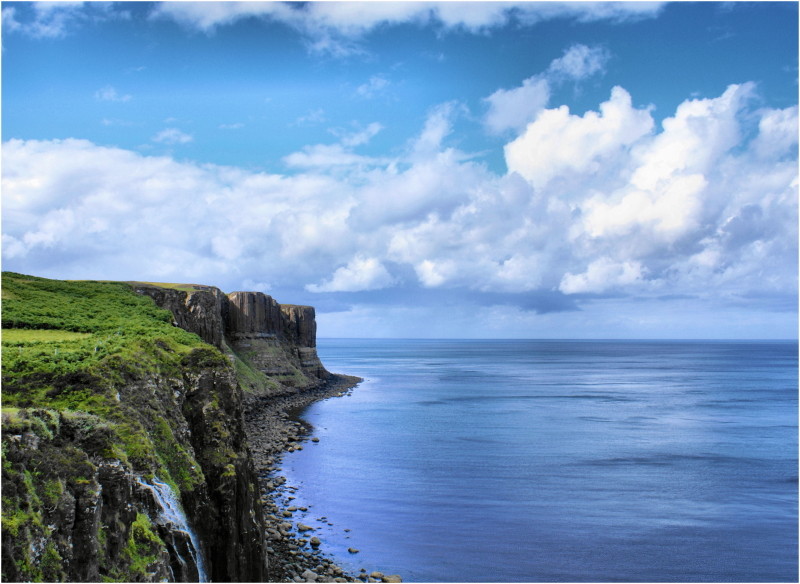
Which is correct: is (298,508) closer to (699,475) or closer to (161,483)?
(161,483)

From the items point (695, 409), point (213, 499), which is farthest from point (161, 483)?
point (695, 409)

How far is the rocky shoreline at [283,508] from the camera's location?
101 feet

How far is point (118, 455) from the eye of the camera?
17188 mm

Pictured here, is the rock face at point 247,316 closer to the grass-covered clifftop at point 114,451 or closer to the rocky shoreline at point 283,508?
the rocky shoreline at point 283,508

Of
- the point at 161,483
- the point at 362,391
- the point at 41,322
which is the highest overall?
the point at 41,322

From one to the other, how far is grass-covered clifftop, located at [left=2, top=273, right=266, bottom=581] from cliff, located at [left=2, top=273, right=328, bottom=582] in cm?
4

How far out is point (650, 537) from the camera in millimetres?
37438

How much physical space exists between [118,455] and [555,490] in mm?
38064

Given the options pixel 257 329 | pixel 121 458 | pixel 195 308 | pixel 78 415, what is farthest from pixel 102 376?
pixel 257 329

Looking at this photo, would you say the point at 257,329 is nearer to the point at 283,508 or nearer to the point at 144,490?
the point at 283,508

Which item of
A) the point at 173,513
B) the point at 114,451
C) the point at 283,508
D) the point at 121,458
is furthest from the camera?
the point at 283,508

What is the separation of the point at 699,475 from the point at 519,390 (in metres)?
72.0

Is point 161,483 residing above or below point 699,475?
above

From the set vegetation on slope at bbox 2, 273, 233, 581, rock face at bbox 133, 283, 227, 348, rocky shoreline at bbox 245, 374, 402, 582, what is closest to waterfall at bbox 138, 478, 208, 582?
vegetation on slope at bbox 2, 273, 233, 581
